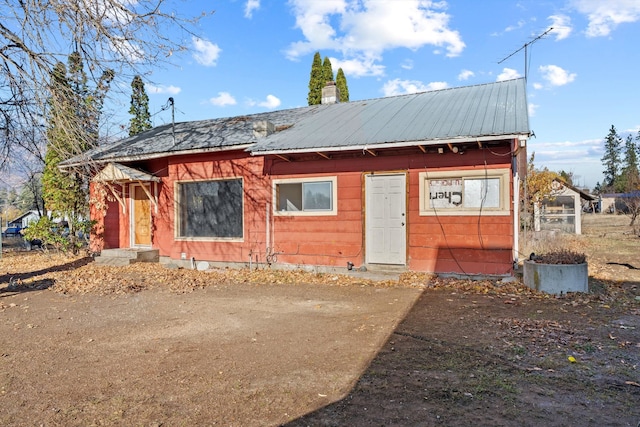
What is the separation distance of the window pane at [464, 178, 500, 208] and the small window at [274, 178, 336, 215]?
118 inches

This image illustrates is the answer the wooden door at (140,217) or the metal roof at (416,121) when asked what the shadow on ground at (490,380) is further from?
the wooden door at (140,217)

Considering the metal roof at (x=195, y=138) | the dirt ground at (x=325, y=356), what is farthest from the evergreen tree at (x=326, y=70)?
the dirt ground at (x=325, y=356)

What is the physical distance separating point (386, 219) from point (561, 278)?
11.9 feet

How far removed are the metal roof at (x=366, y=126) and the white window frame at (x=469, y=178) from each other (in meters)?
0.91

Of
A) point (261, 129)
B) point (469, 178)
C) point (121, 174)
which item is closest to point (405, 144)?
point (469, 178)

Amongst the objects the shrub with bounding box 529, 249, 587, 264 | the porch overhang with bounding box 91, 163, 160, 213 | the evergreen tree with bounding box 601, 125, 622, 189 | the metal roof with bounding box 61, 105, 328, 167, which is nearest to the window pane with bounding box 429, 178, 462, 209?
the shrub with bounding box 529, 249, 587, 264

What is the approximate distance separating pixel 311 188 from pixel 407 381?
7.04m

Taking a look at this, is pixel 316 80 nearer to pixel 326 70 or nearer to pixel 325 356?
pixel 326 70

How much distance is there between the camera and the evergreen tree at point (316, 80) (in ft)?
82.6

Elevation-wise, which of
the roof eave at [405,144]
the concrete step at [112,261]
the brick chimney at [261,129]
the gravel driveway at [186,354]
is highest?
the brick chimney at [261,129]

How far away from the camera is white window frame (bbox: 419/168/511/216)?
27.7ft

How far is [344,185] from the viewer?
1000 cm

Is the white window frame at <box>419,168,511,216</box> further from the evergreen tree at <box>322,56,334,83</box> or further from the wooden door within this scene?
the evergreen tree at <box>322,56,334,83</box>

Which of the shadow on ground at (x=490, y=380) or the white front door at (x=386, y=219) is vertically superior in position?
the white front door at (x=386, y=219)
